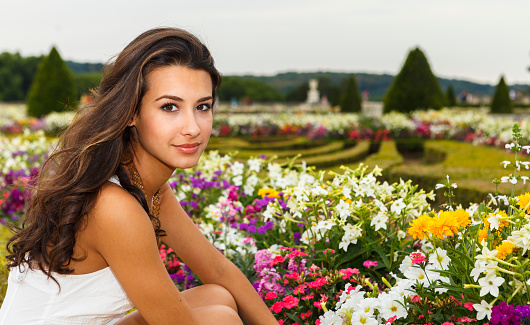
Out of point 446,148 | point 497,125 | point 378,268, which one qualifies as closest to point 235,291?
point 378,268

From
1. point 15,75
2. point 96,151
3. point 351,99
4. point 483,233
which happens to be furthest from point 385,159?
point 15,75

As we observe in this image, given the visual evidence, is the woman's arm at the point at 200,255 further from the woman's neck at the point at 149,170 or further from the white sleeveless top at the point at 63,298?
the white sleeveless top at the point at 63,298

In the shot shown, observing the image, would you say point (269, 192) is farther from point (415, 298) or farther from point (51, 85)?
point (51, 85)

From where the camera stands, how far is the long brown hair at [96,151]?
1741mm

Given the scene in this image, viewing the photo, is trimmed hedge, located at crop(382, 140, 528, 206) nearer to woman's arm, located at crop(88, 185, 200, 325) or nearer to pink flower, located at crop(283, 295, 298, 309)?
pink flower, located at crop(283, 295, 298, 309)

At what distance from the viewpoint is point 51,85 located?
15977mm

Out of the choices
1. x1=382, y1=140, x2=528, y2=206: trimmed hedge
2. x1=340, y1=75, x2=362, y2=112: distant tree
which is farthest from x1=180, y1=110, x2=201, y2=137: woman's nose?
x1=340, y1=75, x2=362, y2=112: distant tree

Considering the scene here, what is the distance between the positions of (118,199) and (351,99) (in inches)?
760

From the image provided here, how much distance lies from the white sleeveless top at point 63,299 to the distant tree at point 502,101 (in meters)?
20.5

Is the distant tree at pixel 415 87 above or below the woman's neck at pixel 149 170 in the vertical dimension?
above

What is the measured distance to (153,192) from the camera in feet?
6.89

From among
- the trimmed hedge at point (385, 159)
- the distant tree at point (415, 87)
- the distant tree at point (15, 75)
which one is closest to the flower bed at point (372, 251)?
the trimmed hedge at point (385, 159)

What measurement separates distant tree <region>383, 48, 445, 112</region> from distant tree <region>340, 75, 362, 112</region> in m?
6.23

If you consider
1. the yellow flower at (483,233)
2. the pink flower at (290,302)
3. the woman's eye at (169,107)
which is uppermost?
the woman's eye at (169,107)
